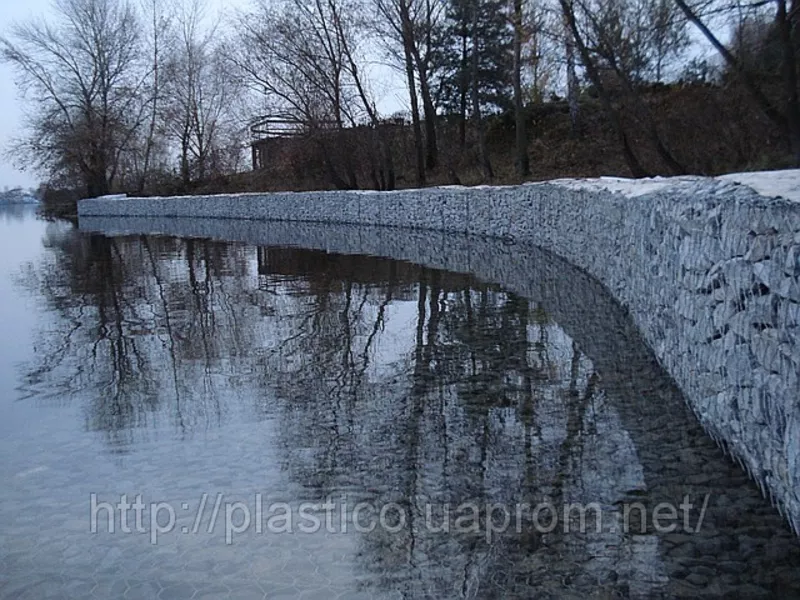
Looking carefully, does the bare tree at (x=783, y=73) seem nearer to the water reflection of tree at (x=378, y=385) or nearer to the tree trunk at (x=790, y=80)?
the tree trunk at (x=790, y=80)

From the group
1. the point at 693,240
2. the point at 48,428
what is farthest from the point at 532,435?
the point at 48,428

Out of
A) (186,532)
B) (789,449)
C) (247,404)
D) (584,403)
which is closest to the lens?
(789,449)

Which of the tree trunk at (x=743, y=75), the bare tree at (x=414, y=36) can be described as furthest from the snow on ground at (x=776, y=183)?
the bare tree at (x=414, y=36)

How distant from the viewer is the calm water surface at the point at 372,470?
3371 millimetres

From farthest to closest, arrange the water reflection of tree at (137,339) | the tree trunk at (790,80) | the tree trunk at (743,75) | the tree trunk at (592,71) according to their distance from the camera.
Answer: the tree trunk at (592,71) → the tree trunk at (743,75) → the tree trunk at (790,80) → the water reflection of tree at (137,339)

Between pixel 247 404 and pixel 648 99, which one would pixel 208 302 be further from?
pixel 648 99

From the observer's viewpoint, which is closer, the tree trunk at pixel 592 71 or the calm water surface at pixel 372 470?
Result: the calm water surface at pixel 372 470

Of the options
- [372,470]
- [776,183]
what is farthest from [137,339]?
[776,183]

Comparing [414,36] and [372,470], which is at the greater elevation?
[414,36]

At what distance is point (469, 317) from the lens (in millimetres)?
8883

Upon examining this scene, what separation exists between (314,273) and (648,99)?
12.3 meters

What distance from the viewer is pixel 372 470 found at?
4.47m

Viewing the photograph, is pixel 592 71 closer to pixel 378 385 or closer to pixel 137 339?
pixel 137 339

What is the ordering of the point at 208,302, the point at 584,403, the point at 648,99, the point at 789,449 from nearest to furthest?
the point at 789,449 → the point at 584,403 → the point at 208,302 → the point at 648,99
